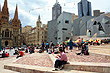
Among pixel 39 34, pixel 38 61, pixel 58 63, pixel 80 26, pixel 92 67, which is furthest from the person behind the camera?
pixel 39 34

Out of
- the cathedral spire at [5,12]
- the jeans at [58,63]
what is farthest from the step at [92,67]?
the cathedral spire at [5,12]

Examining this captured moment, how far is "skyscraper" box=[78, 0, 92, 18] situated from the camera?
2554 inches

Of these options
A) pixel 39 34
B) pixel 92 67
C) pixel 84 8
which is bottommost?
pixel 92 67

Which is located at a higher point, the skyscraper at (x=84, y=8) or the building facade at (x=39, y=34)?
the skyscraper at (x=84, y=8)

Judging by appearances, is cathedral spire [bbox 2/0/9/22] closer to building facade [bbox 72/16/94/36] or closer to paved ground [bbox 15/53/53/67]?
building facade [bbox 72/16/94/36]

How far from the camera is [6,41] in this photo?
65688mm

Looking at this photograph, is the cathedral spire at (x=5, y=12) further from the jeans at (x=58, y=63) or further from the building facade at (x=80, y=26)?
the jeans at (x=58, y=63)

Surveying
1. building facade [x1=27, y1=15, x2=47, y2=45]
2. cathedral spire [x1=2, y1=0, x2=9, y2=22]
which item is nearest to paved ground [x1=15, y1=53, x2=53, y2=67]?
building facade [x1=27, y1=15, x2=47, y2=45]

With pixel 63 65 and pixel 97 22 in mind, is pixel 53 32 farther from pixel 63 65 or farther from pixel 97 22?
pixel 63 65

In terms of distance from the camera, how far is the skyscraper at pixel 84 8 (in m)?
64.9

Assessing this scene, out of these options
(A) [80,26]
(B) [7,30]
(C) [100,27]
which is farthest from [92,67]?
(B) [7,30]

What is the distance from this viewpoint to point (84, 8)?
213 feet

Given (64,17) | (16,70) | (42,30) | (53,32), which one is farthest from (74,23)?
(16,70)

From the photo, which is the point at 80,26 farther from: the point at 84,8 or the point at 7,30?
the point at 7,30
